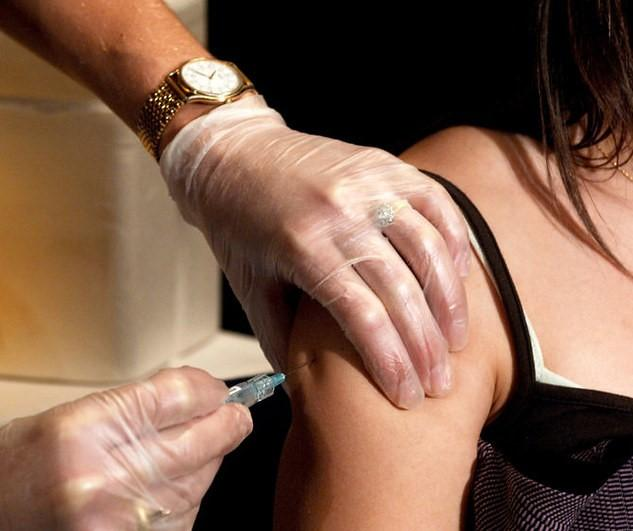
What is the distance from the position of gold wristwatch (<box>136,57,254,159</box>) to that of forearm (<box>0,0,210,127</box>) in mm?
15

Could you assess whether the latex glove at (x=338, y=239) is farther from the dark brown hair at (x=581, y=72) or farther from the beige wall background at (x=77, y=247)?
the beige wall background at (x=77, y=247)

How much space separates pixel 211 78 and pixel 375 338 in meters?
0.42

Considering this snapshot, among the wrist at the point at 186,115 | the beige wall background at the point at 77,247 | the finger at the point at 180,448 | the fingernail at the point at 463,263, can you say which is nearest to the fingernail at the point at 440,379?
the fingernail at the point at 463,263

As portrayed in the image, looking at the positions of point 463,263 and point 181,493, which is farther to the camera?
point 463,263

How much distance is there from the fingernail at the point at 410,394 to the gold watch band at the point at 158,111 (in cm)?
45

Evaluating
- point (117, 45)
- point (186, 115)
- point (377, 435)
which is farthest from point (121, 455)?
point (117, 45)

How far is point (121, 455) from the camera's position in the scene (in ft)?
3.02

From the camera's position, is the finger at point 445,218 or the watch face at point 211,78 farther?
the watch face at point 211,78

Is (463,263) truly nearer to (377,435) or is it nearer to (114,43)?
(377,435)

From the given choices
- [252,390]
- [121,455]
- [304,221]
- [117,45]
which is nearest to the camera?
[121,455]

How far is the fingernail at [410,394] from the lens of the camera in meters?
1.08

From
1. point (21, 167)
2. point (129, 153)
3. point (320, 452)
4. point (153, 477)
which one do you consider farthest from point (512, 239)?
point (21, 167)

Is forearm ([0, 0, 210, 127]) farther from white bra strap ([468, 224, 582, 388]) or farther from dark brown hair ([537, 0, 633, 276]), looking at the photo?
white bra strap ([468, 224, 582, 388])

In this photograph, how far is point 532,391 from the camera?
44.6 inches
